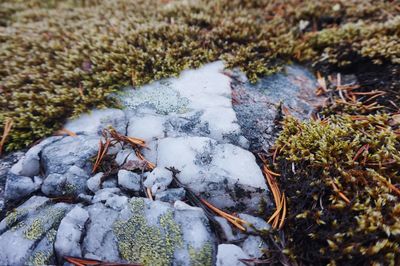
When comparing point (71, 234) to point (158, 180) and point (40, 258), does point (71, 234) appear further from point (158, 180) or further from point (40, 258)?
point (158, 180)

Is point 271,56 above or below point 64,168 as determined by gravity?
above

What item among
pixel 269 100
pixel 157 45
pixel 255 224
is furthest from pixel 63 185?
pixel 269 100

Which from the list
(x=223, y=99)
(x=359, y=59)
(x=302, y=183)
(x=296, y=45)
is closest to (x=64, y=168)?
(x=223, y=99)

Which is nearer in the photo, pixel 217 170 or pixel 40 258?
pixel 40 258

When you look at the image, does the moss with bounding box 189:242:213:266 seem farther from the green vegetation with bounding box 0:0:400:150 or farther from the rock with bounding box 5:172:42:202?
the green vegetation with bounding box 0:0:400:150

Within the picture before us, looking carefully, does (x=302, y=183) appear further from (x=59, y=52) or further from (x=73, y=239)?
(x=59, y=52)

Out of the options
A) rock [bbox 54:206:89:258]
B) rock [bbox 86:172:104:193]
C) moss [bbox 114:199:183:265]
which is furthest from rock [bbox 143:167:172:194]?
rock [bbox 54:206:89:258]

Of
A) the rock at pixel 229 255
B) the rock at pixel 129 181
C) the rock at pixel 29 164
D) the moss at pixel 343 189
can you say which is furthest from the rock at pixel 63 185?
the moss at pixel 343 189
